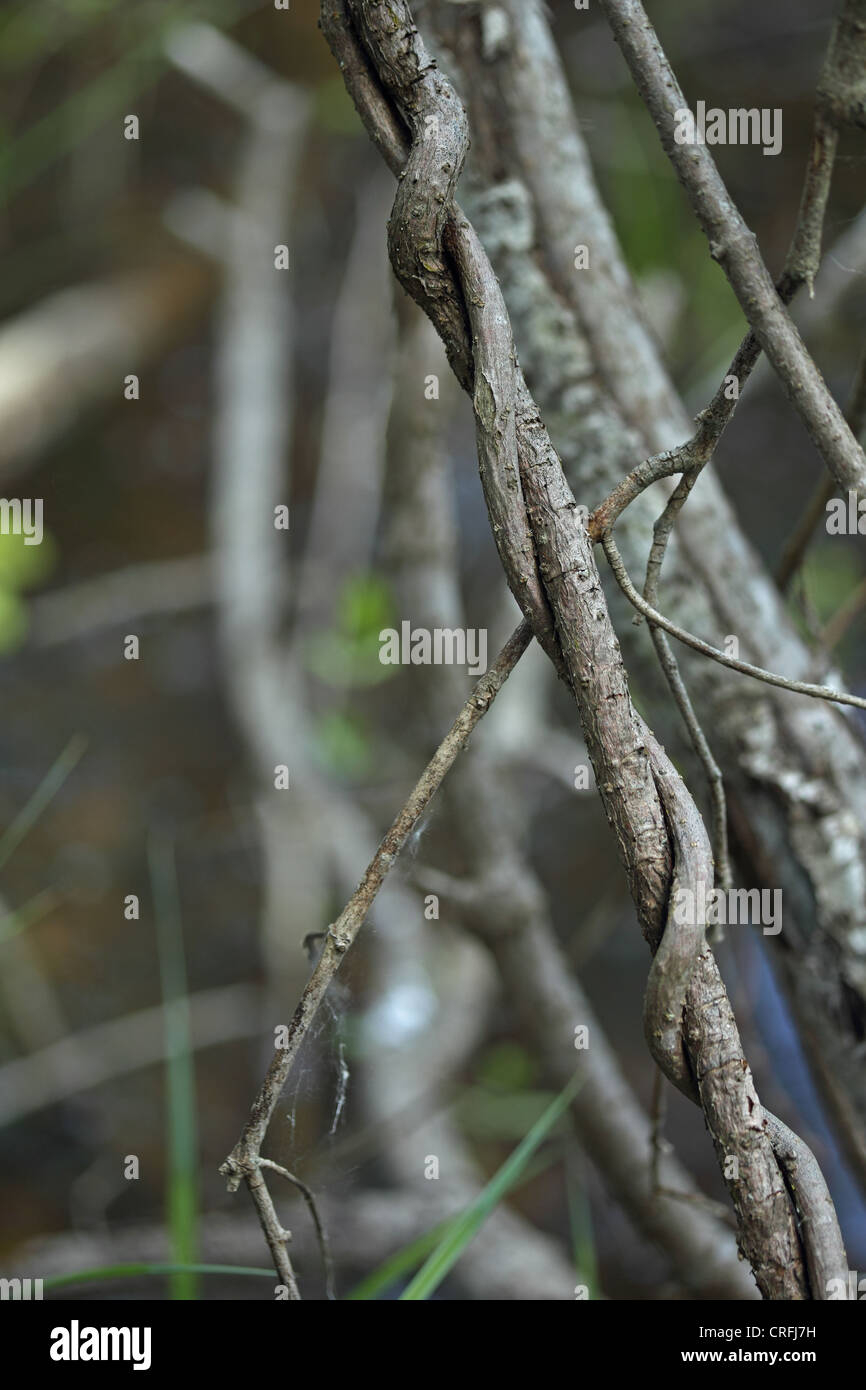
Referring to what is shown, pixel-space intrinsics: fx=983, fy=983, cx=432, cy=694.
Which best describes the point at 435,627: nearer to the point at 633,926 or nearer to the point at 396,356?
the point at 396,356

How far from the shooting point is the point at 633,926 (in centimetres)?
171

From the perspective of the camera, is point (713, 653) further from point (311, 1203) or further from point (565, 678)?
point (311, 1203)

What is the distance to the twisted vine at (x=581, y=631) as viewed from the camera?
35 centimetres

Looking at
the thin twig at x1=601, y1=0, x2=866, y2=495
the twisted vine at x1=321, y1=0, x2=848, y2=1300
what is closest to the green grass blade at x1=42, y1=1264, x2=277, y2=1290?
the twisted vine at x1=321, y1=0, x2=848, y2=1300

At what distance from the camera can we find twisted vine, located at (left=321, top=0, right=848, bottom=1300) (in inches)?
13.9

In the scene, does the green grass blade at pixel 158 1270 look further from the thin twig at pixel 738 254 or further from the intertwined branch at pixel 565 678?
the thin twig at pixel 738 254

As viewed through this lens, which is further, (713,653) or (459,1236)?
(459,1236)

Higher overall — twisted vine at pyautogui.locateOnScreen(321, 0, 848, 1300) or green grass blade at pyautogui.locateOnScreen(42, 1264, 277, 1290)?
twisted vine at pyautogui.locateOnScreen(321, 0, 848, 1300)

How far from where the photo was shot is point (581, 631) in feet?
1.22

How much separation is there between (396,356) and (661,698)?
47cm

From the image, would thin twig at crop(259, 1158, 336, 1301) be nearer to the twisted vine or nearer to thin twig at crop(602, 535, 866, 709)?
the twisted vine

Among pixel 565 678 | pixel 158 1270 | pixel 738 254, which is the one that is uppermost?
pixel 738 254

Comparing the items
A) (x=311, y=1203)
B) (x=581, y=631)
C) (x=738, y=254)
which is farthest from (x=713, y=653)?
(x=311, y=1203)
